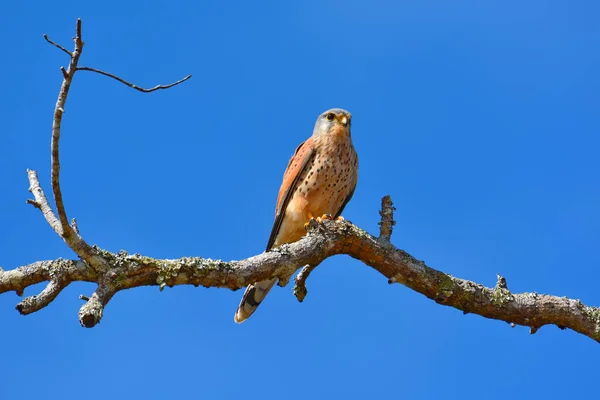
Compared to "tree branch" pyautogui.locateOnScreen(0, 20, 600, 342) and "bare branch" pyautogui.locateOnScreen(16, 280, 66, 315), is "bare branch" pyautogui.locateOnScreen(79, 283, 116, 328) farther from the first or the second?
"bare branch" pyautogui.locateOnScreen(16, 280, 66, 315)

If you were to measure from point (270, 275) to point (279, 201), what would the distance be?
170 centimetres

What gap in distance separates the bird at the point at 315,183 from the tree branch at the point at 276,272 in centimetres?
92

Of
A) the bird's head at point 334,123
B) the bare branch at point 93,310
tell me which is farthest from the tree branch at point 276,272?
the bird's head at point 334,123

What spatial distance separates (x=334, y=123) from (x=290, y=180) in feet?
2.34

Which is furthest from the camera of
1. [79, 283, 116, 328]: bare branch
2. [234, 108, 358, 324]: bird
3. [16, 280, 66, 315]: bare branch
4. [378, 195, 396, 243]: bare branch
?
[234, 108, 358, 324]: bird

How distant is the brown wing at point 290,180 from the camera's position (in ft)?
19.1

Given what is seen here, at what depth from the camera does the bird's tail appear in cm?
530

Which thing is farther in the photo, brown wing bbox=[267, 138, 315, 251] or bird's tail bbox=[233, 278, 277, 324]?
brown wing bbox=[267, 138, 315, 251]

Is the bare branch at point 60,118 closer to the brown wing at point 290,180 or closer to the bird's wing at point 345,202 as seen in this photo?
the brown wing at point 290,180

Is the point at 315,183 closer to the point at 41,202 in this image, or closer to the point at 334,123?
the point at 334,123

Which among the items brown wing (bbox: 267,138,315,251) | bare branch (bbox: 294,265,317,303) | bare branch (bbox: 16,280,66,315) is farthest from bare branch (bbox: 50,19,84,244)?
brown wing (bbox: 267,138,315,251)

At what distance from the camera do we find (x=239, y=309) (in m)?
5.40

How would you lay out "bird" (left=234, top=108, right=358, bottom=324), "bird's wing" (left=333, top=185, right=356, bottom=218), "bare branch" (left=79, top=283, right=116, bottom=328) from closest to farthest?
"bare branch" (left=79, top=283, right=116, bottom=328), "bird" (left=234, top=108, right=358, bottom=324), "bird's wing" (left=333, top=185, right=356, bottom=218)

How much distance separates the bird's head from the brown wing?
19cm
